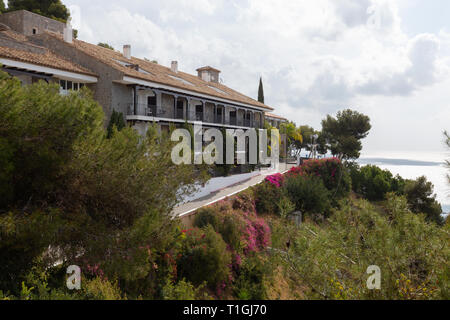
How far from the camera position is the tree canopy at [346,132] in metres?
45.0

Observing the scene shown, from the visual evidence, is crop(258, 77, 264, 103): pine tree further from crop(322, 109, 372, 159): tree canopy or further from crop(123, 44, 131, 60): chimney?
crop(123, 44, 131, 60): chimney

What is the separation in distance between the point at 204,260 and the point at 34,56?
47.1 ft

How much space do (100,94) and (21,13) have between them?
9.10m

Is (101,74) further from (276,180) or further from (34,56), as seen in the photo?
(276,180)

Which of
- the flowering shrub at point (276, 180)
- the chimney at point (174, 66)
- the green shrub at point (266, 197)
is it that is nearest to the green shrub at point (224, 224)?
the green shrub at point (266, 197)

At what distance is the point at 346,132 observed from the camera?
46.3m

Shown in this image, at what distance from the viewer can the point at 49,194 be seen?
783cm

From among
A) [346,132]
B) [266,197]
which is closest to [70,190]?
[266,197]

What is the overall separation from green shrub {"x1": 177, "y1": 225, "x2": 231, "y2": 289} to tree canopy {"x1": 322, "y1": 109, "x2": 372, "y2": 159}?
37.7 m

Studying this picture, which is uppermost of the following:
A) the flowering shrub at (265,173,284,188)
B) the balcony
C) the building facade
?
the building facade

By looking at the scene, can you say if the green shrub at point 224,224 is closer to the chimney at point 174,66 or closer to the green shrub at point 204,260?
the green shrub at point 204,260

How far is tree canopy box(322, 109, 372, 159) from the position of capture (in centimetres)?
4500

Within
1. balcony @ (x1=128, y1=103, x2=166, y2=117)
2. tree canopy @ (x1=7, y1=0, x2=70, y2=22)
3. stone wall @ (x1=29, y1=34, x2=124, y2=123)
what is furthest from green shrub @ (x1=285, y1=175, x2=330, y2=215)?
tree canopy @ (x1=7, y1=0, x2=70, y2=22)

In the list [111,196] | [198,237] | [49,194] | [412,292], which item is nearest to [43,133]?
[49,194]
